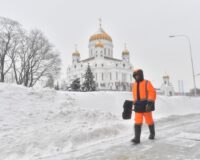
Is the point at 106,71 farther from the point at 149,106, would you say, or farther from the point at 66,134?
the point at 149,106

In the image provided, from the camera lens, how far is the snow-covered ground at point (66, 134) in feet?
16.5

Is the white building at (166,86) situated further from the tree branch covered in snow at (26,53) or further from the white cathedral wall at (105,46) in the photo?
the tree branch covered in snow at (26,53)

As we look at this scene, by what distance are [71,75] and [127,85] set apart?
71.7 feet

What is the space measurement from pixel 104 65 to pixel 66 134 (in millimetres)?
72885

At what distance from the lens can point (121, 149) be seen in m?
5.29

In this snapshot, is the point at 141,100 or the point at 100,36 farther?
the point at 100,36

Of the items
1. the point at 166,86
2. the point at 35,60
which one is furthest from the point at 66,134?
the point at 166,86

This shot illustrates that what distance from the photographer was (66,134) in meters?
6.54

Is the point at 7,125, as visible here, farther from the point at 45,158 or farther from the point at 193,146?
the point at 193,146

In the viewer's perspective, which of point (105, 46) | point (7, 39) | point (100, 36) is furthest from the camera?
point (105, 46)

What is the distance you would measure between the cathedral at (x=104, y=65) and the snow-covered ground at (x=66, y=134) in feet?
219

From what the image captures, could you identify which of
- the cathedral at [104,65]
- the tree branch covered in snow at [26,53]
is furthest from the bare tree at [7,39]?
the cathedral at [104,65]

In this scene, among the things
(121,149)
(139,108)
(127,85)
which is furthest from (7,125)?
(127,85)

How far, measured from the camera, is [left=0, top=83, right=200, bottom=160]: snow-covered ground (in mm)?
5027
